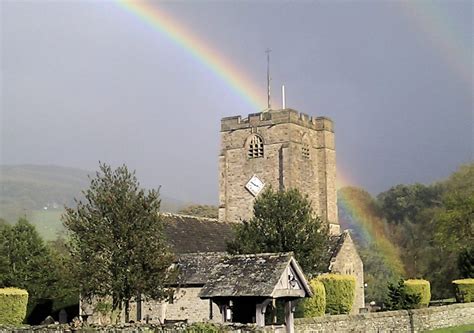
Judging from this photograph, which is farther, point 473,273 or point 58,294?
point 473,273

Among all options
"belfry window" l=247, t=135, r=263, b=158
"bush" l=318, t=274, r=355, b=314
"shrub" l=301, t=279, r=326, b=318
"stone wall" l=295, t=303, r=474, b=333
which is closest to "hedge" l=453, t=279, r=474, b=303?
"stone wall" l=295, t=303, r=474, b=333

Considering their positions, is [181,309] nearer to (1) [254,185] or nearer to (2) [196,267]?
(2) [196,267]

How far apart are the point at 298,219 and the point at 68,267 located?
12.5 metres

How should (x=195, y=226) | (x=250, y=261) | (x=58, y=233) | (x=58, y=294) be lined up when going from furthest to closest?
(x=58, y=233)
(x=195, y=226)
(x=58, y=294)
(x=250, y=261)

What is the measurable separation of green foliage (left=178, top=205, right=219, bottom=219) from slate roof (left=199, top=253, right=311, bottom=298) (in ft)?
183

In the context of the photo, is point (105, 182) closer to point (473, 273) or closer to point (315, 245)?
point (315, 245)

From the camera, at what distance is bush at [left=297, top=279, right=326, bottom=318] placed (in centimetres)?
2739

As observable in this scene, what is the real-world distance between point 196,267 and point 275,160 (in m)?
25.1

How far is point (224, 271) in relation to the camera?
21.9 meters

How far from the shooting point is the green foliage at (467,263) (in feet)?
138

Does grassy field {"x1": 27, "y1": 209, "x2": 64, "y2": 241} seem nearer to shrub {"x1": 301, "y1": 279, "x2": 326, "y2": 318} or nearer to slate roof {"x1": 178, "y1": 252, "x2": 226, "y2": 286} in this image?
slate roof {"x1": 178, "y1": 252, "x2": 226, "y2": 286}

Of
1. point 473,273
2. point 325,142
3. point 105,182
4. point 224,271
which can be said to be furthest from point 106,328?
point 325,142

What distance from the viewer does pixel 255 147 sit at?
57.3 metres

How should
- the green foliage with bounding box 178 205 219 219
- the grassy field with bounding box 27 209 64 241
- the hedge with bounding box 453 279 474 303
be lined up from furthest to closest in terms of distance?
the grassy field with bounding box 27 209 64 241 < the green foliage with bounding box 178 205 219 219 < the hedge with bounding box 453 279 474 303
